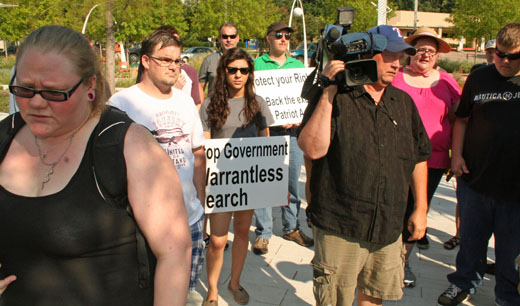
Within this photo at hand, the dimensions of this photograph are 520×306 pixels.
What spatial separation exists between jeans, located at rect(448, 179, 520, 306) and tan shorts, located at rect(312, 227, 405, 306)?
1.08 metres

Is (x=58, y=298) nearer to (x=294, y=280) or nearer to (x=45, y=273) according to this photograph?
(x=45, y=273)

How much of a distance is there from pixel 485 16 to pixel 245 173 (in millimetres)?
28032

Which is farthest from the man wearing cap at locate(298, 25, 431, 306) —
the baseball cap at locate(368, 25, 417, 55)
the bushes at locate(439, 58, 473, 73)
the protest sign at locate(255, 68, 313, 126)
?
the bushes at locate(439, 58, 473, 73)

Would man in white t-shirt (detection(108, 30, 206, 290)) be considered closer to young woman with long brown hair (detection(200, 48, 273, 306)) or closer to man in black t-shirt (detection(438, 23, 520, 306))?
young woman with long brown hair (detection(200, 48, 273, 306))

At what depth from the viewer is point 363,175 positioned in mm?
2633

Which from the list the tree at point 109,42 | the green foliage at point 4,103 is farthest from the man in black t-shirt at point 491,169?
the green foliage at point 4,103

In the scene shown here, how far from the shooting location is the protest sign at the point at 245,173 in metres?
3.65

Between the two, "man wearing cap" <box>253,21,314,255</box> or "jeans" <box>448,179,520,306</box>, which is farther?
"man wearing cap" <box>253,21,314,255</box>

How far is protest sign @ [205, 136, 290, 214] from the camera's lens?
12.0 feet

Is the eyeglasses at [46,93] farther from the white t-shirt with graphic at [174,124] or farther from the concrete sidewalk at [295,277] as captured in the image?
the concrete sidewalk at [295,277]

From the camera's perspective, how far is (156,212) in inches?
61.0

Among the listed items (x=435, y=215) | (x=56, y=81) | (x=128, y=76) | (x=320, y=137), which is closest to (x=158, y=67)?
(x=320, y=137)

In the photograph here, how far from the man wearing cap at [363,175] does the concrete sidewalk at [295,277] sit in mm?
1085

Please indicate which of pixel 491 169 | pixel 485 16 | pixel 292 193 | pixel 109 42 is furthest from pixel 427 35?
pixel 485 16
